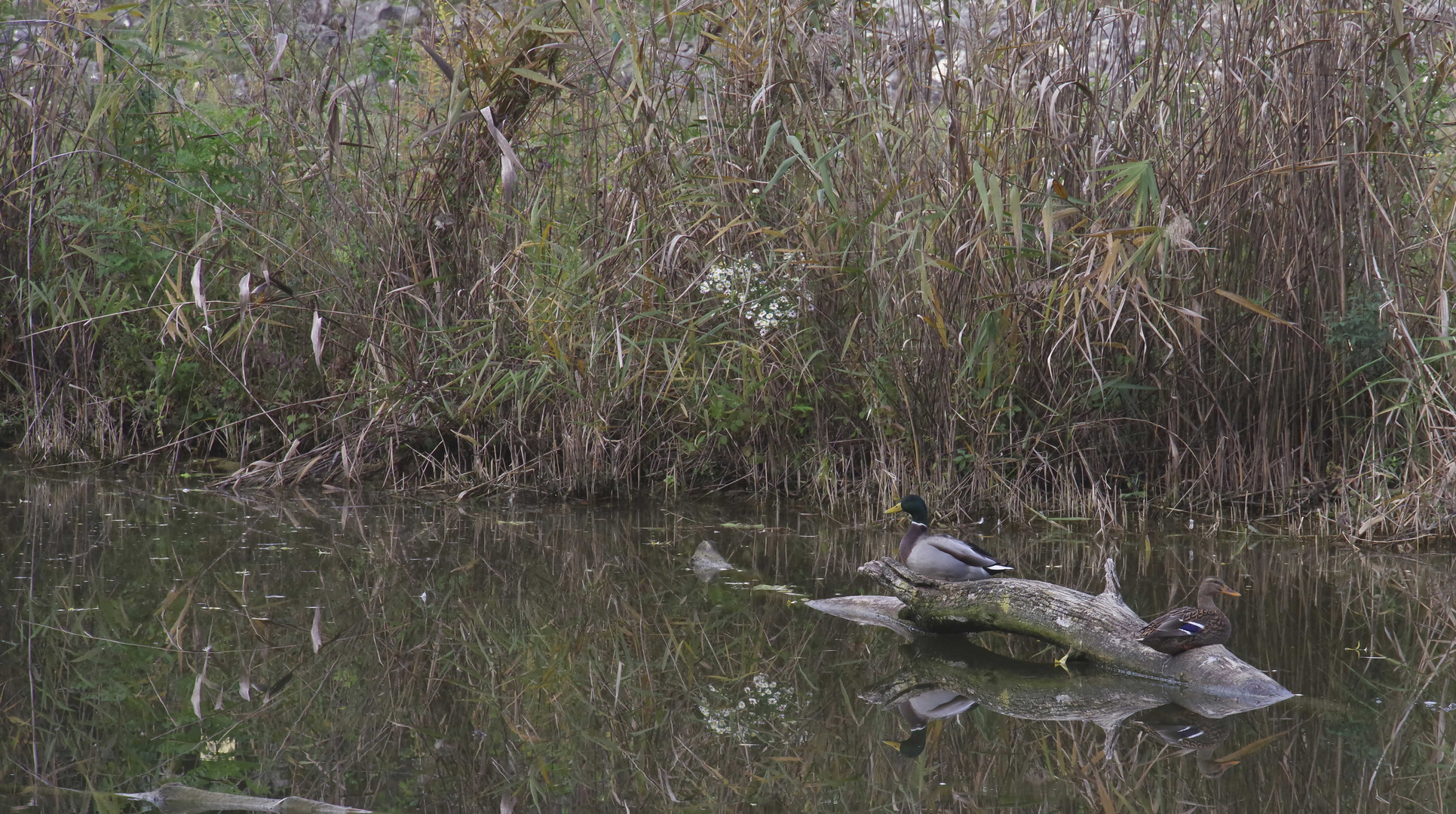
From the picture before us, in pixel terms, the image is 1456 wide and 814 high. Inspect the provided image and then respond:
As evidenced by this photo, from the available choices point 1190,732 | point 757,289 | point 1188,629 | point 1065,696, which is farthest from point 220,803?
point 757,289

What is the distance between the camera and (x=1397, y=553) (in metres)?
5.14

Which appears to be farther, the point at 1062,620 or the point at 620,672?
the point at 1062,620

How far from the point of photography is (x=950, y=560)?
4.49 metres

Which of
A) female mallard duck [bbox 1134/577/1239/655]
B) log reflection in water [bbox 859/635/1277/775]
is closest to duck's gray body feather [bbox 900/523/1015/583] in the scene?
log reflection in water [bbox 859/635/1277/775]

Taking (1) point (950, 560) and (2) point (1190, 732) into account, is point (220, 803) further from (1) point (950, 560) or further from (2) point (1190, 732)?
(1) point (950, 560)

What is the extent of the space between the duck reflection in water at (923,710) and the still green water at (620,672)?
35 millimetres

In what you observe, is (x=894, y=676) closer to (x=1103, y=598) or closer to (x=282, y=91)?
(x=1103, y=598)

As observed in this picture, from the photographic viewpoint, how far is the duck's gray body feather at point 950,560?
4441 millimetres

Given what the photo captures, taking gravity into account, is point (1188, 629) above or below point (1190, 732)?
above

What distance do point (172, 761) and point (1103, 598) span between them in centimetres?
270

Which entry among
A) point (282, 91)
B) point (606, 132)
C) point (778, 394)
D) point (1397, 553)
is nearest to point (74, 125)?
point (282, 91)

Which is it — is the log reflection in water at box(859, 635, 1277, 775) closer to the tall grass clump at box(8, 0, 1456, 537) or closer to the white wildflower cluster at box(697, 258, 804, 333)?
the tall grass clump at box(8, 0, 1456, 537)

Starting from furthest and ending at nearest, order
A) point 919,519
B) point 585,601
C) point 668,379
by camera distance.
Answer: point 668,379
point 919,519
point 585,601

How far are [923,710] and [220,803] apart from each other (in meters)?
1.82
